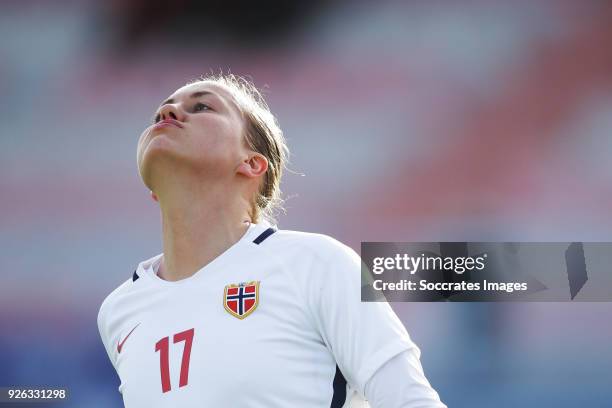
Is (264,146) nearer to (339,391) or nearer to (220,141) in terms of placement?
(220,141)

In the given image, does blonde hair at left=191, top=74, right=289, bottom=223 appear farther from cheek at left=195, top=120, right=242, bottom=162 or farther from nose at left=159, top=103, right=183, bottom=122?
nose at left=159, top=103, right=183, bottom=122

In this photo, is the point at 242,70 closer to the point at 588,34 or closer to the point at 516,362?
the point at 588,34

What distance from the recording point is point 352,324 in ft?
5.74

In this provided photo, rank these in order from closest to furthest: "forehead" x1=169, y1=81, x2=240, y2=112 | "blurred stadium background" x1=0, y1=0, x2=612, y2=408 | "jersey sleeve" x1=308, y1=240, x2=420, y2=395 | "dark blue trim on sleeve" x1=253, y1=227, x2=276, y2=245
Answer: "jersey sleeve" x1=308, y1=240, x2=420, y2=395 → "dark blue trim on sleeve" x1=253, y1=227, x2=276, y2=245 → "forehead" x1=169, y1=81, x2=240, y2=112 → "blurred stadium background" x1=0, y1=0, x2=612, y2=408

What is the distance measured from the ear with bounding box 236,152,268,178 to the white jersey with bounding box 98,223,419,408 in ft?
1.00

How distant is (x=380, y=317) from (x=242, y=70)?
6.29 meters

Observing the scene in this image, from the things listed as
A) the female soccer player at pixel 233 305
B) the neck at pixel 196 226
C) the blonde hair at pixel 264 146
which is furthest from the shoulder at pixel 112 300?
the blonde hair at pixel 264 146

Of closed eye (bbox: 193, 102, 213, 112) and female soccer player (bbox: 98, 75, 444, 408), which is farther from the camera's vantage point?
closed eye (bbox: 193, 102, 213, 112)

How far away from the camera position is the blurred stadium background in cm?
679

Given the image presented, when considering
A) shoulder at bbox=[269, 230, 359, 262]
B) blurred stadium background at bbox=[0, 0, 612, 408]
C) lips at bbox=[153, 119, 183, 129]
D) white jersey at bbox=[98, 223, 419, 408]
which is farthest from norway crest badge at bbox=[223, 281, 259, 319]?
blurred stadium background at bbox=[0, 0, 612, 408]

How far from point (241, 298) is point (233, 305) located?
0.03 m

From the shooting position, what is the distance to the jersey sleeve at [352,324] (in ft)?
5.58

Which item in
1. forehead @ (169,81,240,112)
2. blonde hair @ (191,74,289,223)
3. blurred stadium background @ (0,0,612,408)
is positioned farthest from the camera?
blurred stadium background @ (0,0,612,408)

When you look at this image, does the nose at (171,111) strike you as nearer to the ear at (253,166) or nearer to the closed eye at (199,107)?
the closed eye at (199,107)
